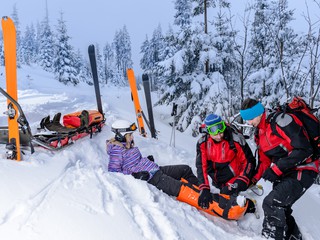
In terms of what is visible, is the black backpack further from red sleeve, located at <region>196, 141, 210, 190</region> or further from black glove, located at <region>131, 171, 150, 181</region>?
black glove, located at <region>131, 171, 150, 181</region>

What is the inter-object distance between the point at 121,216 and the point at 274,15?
492 inches

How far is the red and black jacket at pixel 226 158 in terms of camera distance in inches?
171

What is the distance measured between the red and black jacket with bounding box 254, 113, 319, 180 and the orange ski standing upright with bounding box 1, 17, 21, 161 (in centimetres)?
322

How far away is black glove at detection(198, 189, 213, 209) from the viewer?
3.90 metres

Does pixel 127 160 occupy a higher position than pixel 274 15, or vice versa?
pixel 274 15

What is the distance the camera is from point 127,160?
4605 mm

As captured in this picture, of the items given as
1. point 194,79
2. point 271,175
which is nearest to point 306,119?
point 271,175

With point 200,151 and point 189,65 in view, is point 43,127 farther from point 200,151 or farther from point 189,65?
point 189,65

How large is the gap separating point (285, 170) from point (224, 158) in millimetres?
1199

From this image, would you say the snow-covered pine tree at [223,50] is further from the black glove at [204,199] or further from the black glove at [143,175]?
the black glove at [204,199]

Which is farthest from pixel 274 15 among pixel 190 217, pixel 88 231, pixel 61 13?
pixel 61 13

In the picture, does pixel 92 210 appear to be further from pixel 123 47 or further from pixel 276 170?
pixel 123 47

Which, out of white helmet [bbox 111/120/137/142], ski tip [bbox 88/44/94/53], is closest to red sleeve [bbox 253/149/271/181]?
white helmet [bbox 111/120/137/142]

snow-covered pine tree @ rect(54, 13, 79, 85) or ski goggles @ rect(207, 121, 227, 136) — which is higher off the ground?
snow-covered pine tree @ rect(54, 13, 79, 85)
